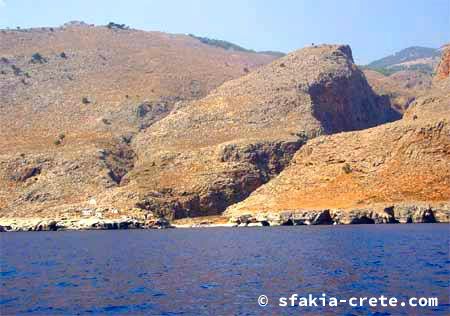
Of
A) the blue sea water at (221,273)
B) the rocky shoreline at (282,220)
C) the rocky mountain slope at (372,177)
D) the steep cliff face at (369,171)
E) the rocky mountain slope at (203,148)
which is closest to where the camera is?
the blue sea water at (221,273)

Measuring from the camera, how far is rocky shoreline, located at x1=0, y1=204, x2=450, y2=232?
253 feet

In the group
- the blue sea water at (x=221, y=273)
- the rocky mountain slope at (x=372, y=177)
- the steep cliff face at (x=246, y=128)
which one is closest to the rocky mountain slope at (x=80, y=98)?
the steep cliff face at (x=246, y=128)

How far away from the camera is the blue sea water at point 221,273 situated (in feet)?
95.6

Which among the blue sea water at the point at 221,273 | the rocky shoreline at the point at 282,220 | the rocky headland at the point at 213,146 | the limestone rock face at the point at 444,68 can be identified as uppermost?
the limestone rock face at the point at 444,68

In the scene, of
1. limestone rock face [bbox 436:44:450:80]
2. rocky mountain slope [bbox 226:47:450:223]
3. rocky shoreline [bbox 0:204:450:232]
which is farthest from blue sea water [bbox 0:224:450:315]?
limestone rock face [bbox 436:44:450:80]

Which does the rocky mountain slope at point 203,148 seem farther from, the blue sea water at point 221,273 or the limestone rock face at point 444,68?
the blue sea water at point 221,273

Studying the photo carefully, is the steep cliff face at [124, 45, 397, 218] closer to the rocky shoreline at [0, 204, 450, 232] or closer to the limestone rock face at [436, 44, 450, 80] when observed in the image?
the rocky shoreline at [0, 204, 450, 232]

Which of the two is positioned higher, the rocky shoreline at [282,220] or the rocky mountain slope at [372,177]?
the rocky mountain slope at [372,177]

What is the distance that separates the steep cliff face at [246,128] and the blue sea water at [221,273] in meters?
29.6

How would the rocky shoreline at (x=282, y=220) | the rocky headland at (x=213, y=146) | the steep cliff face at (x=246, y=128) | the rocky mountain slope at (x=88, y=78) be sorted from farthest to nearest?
1. the rocky mountain slope at (x=88, y=78)
2. the steep cliff face at (x=246, y=128)
3. the rocky headland at (x=213, y=146)
4. the rocky shoreline at (x=282, y=220)

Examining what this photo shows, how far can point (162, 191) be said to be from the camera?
92.6 metres

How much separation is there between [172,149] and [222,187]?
47.6 ft

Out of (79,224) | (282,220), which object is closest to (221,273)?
(282,220)

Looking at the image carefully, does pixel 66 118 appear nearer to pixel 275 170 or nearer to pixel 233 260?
pixel 275 170
